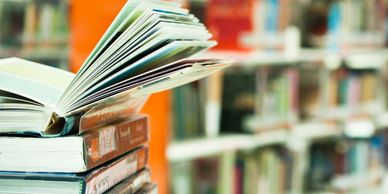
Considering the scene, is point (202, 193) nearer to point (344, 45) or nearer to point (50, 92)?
point (344, 45)

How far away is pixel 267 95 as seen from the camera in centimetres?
248

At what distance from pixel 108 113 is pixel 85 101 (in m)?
0.09

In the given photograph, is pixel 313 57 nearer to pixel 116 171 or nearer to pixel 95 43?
pixel 95 43

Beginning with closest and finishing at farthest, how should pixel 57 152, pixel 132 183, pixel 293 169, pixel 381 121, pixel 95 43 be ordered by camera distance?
pixel 57 152 < pixel 132 183 < pixel 95 43 < pixel 293 169 < pixel 381 121

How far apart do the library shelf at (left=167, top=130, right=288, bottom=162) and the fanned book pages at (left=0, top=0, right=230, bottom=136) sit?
53.8 inches

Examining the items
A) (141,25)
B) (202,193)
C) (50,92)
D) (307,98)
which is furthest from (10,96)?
(307,98)

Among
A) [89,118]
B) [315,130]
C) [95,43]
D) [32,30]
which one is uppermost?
[32,30]

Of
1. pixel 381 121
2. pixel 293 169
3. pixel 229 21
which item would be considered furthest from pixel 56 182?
pixel 381 121

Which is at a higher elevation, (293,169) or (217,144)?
(217,144)

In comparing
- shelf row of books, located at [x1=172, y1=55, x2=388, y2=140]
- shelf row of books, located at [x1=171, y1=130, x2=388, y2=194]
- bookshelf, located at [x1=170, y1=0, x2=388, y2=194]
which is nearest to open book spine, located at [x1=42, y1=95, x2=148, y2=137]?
bookshelf, located at [x1=170, y1=0, x2=388, y2=194]

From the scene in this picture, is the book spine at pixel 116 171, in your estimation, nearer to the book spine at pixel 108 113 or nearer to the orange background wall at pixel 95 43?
the book spine at pixel 108 113

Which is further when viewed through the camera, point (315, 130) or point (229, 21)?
point (315, 130)

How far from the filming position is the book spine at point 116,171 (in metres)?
0.55

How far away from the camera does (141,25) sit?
58cm
